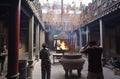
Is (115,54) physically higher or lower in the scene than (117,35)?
lower

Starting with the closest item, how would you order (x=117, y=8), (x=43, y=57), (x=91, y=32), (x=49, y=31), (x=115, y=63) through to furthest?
(x=43, y=57)
(x=117, y=8)
(x=115, y=63)
(x=91, y=32)
(x=49, y=31)

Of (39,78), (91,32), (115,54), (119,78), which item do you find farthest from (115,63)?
(91,32)

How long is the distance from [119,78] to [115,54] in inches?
237

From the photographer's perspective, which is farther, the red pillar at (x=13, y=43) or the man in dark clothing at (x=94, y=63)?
the red pillar at (x=13, y=43)

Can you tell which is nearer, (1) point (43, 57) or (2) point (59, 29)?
(1) point (43, 57)

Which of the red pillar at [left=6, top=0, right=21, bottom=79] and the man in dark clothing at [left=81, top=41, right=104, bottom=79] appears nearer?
the man in dark clothing at [left=81, top=41, right=104, bottom=79]

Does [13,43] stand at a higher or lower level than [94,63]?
higher

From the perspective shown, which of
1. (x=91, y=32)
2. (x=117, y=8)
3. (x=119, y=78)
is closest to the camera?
(x=119, y=78)

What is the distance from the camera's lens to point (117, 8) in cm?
987

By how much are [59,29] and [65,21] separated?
208 cm

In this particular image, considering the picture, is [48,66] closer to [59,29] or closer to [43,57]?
[43,57]

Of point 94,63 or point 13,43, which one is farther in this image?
point 13,43

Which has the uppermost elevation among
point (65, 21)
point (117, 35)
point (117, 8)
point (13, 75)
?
point (65, 21)

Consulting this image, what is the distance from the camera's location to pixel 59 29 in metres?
35.4
